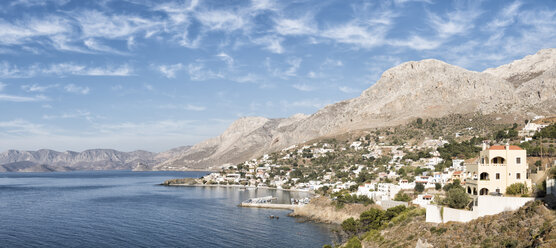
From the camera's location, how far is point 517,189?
30484mm

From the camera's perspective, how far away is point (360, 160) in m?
120

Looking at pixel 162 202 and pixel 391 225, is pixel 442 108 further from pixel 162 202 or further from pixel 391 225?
pixel 391 225

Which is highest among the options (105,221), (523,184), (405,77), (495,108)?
(405,77)

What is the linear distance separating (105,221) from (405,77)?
472 feet

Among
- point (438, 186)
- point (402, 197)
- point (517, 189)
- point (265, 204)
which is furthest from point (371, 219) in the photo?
point (265, 204)

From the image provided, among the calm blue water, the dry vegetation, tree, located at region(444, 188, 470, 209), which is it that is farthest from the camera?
the calm blue water

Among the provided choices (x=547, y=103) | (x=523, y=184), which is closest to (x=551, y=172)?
(x=523, y=184)

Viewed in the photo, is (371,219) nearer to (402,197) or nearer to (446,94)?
(402,197)

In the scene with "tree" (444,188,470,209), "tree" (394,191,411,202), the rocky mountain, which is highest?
the rocky mountain

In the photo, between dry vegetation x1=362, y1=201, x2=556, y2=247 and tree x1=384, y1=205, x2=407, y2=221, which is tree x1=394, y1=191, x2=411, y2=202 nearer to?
tree x1=384, y1=205, x2=407, y2=221

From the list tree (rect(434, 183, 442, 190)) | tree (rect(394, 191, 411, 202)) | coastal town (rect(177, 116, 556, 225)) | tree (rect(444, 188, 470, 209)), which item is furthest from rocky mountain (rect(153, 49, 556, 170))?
tree (rect(444, 188, 470, 209))

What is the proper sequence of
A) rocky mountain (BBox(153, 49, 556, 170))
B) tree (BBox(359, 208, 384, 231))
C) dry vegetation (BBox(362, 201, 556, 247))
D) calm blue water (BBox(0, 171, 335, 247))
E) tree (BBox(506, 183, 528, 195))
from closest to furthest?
dry vegetation (BBox(362, 201, 556, 247)) < tree (BBox(506, 183, 528, 195)) < tree (BBox(359, 208, 384, 231)) < calm blue water (BBox(0, 171, 335, 247)) < rocky mountain (BBox(153, 49, 556, 170))

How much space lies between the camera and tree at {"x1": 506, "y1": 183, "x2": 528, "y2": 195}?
3039 cm

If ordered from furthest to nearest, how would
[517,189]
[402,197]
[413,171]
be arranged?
[413,171] → [402,197] → [517,189]
